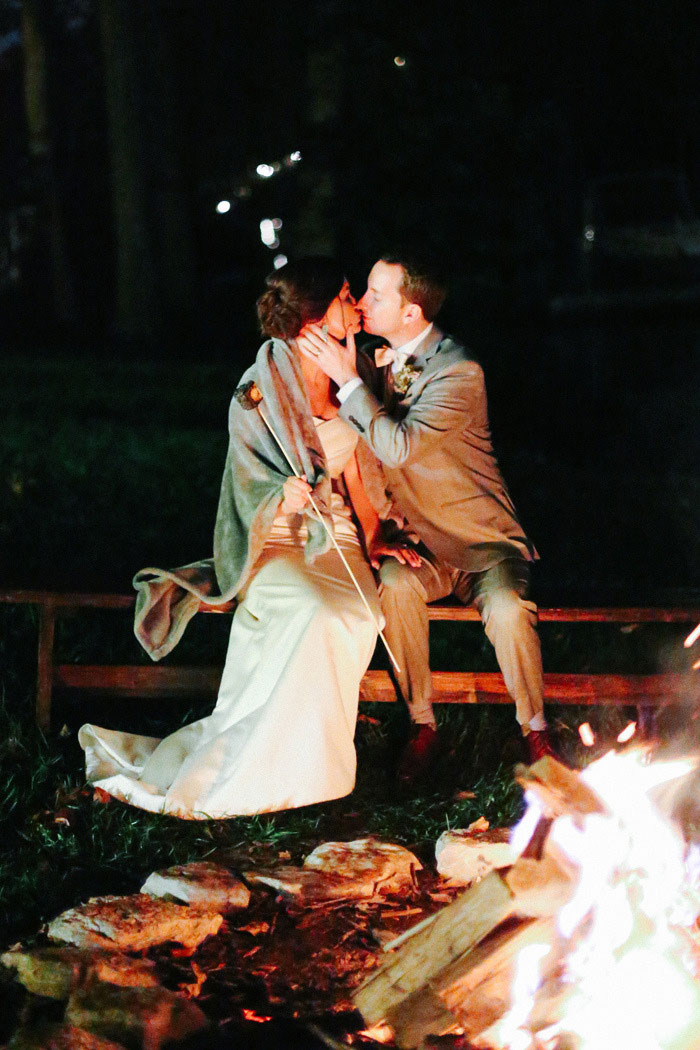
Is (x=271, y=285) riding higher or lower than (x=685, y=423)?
higher

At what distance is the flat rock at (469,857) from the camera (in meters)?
4.69

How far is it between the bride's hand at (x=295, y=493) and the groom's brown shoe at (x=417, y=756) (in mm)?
978

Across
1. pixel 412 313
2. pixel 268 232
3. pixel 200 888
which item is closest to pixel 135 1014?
pixel 200 888

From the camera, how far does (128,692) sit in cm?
586

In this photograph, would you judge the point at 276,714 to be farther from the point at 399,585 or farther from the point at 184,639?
the point at 184,639

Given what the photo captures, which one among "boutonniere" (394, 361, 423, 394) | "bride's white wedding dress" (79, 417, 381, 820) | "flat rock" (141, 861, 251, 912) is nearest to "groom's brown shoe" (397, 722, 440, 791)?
"bride's white wedding dress" (79, 417, 381, 820)

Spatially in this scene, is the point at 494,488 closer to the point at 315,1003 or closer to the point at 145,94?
the point at 315,1003

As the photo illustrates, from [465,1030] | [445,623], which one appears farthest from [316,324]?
[465,1030]

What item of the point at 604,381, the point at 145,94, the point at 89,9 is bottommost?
the point at 604,381

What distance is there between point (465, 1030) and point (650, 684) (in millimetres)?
2466

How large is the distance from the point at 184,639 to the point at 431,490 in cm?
191

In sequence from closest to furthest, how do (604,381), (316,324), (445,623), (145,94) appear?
(316,324) < (445,623) < (604,381) < (145,94)

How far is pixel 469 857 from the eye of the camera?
15.4ft

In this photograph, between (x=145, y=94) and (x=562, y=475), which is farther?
(x=145, y=94)
